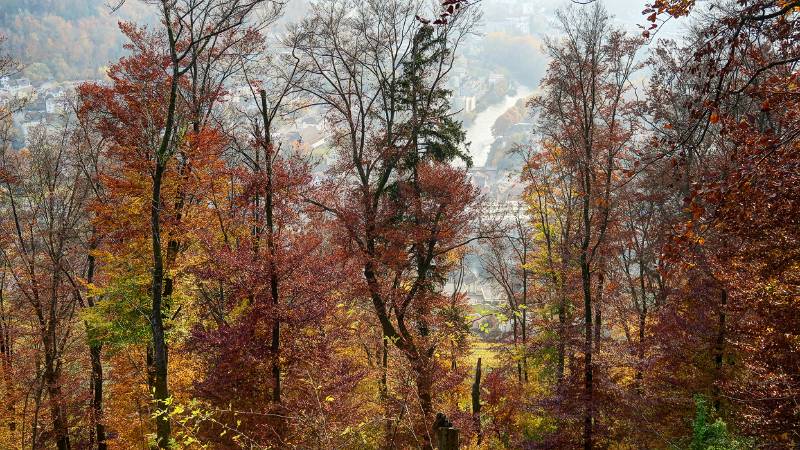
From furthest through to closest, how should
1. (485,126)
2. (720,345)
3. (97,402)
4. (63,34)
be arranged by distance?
1. (485,126)
2. (63,34)
3. (97,402)
4. (720,345)

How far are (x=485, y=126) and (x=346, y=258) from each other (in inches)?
5246

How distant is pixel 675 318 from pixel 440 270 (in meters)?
7.15

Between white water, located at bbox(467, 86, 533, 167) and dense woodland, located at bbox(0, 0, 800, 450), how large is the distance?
342 ft

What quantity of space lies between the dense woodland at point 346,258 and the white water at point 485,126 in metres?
104

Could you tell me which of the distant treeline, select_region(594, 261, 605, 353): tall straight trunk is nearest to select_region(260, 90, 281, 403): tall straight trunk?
select_region(594, 261, 605, 353): tall straight trunk

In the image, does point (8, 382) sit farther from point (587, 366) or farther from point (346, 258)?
point (587, 366)

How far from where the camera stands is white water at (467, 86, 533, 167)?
122 meters

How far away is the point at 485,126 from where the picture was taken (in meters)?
141

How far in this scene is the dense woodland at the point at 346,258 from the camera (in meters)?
9.86

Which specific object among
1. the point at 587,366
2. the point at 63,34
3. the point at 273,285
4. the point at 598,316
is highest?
the point at 63,34

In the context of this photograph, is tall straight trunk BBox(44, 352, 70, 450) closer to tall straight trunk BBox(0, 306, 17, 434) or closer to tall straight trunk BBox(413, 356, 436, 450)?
tall straight trunk BBox(0, 306, 17, 434)

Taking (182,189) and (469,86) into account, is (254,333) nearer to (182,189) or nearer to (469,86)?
(182,189)

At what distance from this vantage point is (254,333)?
36.0ft

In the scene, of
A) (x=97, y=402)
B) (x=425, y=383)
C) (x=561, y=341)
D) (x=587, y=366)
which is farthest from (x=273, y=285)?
(x=97, y=402)
